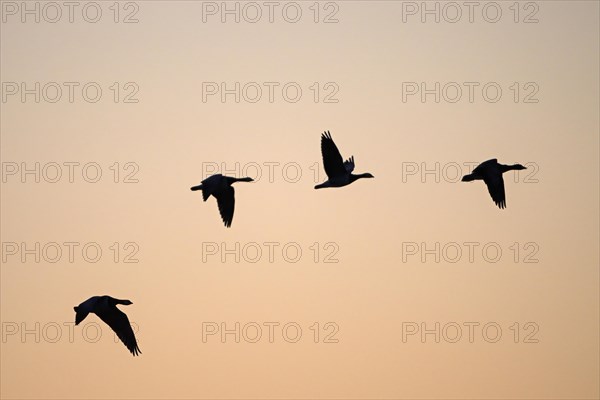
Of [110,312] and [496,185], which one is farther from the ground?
[496,185]

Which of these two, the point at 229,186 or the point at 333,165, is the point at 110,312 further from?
the point at 333,165

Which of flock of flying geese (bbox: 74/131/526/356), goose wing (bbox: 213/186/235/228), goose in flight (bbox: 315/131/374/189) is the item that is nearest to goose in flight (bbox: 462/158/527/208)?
flock of flying geese (bbox: 74/131/526/356)

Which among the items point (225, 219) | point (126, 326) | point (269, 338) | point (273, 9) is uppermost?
point (273, 9)

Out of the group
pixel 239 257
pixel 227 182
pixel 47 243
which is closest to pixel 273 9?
pixel 239 257

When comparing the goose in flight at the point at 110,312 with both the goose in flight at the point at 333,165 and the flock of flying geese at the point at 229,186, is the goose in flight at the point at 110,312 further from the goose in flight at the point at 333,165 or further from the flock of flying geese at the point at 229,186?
the goose in flight at the point at 333,165

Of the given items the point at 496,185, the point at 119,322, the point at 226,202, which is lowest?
the point at 119,322

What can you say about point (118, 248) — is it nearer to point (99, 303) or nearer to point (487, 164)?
point (99, 303)

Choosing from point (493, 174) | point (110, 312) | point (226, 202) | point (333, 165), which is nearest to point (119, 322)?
point (110, 312)
